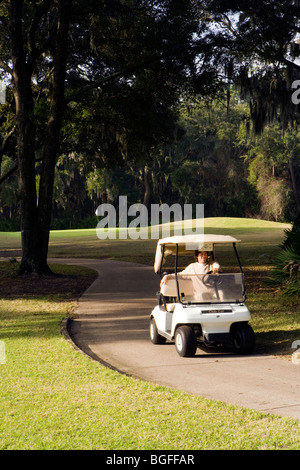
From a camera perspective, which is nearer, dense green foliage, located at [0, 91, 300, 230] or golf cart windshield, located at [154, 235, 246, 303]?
golf cart windshield, located at [154, 235, 246, 303]

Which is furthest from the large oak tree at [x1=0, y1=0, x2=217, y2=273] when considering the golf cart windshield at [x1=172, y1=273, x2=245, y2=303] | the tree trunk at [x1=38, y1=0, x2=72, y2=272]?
the golf cart windshield at [x1=172, y1=273, x2=245, y2=303]

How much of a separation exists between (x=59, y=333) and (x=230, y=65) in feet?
40.1

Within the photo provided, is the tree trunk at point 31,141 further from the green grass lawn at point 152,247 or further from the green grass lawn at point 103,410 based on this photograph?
the green grass lawn at point 103,410

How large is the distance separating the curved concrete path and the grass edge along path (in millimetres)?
373

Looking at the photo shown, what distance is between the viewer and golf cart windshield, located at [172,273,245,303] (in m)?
8.56

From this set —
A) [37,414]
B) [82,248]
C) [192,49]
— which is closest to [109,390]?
[37,414]

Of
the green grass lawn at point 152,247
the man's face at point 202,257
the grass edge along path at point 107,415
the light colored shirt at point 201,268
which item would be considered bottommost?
the green grass lawn at point 152,247

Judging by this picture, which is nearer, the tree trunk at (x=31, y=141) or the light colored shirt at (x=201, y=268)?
the light colored shirt at (x=201, y=268)

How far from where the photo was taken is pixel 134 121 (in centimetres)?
2097

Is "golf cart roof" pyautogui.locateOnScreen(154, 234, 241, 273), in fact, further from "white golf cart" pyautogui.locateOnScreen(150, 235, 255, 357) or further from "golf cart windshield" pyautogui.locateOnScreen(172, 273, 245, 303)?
"golf cart windshield" pyautogui.locateOnScreen(172, 273, 245, 303)

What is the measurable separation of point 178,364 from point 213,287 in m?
1.35

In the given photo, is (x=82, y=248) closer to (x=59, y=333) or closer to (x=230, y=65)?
(x=230, y=65)

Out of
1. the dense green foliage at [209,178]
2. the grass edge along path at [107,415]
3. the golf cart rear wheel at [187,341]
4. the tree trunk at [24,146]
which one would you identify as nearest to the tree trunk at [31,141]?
the tree trunk at [24,146]

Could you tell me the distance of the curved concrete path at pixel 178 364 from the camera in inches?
244
